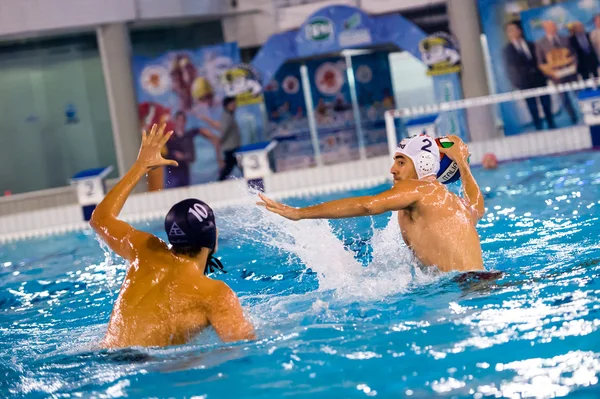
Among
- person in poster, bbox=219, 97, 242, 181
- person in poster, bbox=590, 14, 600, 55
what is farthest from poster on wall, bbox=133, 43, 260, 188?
person in poster, bbox=590, 14, 600, 55

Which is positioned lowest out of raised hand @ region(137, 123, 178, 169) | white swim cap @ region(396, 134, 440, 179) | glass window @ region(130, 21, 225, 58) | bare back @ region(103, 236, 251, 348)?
bare back @ region(103, 236, 251, 348)

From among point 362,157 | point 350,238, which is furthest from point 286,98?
point 350,238

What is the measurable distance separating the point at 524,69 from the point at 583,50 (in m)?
1.08

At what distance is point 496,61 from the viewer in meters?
15.7

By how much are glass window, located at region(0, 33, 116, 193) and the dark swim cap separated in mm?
13926

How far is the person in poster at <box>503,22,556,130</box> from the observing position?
15.3 meters

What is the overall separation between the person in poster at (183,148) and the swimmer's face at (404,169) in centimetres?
1130

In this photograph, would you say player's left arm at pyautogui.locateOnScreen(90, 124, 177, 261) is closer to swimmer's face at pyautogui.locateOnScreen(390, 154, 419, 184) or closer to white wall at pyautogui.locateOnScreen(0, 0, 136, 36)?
swimmer's face at pyautogui.locateOnScreen(390, 154, 419, 184)

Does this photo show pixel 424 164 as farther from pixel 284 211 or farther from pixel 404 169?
pixel 284 211

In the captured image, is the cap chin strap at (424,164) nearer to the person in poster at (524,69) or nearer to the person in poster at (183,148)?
the person in poster at (524,69)

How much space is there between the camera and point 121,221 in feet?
14.2

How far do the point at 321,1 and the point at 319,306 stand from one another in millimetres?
12638

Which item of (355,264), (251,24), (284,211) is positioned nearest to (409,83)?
(251,24)

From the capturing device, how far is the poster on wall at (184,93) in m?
15.7
